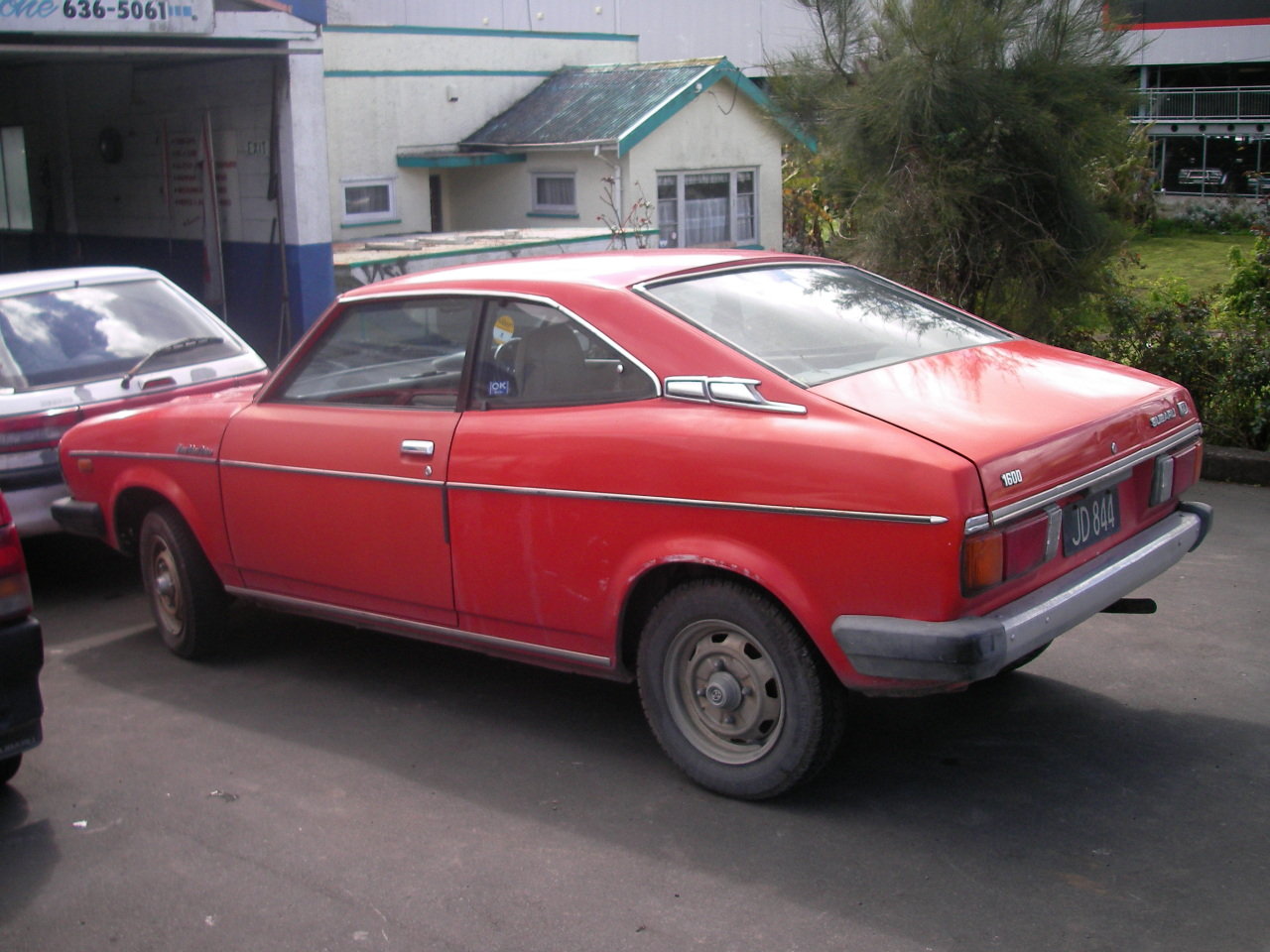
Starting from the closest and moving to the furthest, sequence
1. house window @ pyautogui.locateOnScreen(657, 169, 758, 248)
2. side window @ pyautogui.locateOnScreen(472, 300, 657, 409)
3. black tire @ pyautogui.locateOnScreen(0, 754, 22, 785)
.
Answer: side window @ pyautogui.locateOnScreen(472, 300, 657, 409), black tire @ pyautogui.locateOnScreen(0, 754, 22, 785), house window @ pyautogui.locateOnScreen(657, 169, 758, 248)

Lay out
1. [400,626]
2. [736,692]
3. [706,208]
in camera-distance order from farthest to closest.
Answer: [706,208] → [400,626] → [736,692]

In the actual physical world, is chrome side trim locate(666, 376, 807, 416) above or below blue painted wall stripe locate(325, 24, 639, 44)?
below

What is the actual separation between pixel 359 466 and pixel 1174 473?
2794mm

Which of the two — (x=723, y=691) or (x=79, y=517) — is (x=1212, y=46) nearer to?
(x=79, y=517)

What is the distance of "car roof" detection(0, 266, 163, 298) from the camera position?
24.3ft

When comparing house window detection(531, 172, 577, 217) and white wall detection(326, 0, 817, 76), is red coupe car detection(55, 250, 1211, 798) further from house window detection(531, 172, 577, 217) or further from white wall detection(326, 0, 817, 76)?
white wall detection(326, 0, 817, 76)

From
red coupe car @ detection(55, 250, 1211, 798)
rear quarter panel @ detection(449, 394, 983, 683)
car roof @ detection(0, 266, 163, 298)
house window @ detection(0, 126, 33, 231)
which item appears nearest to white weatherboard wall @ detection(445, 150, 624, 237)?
house window @ detection(0, 126, 33, 231)

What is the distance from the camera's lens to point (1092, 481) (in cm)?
404

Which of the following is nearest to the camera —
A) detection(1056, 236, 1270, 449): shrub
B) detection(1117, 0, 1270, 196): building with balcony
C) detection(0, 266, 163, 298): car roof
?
detection(0, 266, 163, 298): car roof

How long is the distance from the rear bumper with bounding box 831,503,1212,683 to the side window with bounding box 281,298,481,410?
178 centimetres

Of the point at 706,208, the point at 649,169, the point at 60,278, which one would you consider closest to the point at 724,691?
the point at 60,278

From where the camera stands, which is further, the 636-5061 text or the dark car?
the 636-5061 text

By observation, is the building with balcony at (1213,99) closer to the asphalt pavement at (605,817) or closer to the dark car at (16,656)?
the asphalt pavement at (605,817)

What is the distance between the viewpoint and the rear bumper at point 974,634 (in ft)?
11.7
